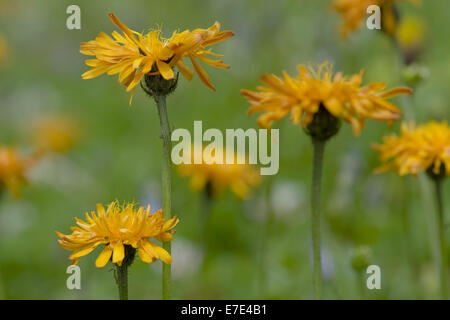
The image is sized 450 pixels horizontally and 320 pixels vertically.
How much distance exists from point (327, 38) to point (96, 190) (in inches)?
46.3

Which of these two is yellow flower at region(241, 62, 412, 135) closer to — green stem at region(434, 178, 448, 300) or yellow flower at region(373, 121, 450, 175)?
yellow flower at region(373, 121, 450, 175)

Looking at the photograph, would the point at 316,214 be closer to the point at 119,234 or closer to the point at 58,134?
the point at 119,234

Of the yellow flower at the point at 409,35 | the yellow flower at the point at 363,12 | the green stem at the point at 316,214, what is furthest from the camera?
the yellow flower at the point at 409,35

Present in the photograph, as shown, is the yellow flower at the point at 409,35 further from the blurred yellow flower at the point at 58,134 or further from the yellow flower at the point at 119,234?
the yellow flower at the point at 119,234

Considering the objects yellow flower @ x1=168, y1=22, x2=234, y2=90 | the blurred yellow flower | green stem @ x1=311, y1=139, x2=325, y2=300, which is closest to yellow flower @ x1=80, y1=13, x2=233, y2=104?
yellow flower @ x1=168, y1=22, x2=234, y2=90

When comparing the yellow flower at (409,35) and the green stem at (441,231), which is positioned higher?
the yellow flower at (409,35)

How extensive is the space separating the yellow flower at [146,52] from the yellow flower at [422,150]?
470 mm

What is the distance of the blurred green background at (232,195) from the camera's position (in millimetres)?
2018

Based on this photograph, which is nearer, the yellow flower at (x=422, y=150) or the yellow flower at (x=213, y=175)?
the yellow flower at (x=422, y=150)

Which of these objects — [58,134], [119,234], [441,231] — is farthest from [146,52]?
[58,134]

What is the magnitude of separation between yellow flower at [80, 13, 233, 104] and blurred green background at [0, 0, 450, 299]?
0.88ft

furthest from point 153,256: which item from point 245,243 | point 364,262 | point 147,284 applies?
point 245,243

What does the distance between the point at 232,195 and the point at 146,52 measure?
172cm

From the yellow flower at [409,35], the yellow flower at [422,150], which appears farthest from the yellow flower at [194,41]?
the yellow flower at [409,35]
